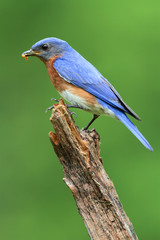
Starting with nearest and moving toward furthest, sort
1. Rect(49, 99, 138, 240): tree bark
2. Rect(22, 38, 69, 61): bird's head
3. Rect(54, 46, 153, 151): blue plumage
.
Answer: Rect(49, 99, 138, 240): tree bark → Rect(54, 46, 153, 151): blue plumage → Rect(22, 38, 69, 61): bird's head

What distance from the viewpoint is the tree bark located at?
5.70 metres

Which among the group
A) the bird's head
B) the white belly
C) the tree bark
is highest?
the bird's head

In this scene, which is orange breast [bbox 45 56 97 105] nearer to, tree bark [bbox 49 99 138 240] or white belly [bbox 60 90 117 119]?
white belly [bbox 60 90 117 119]

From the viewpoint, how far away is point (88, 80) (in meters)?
7.13

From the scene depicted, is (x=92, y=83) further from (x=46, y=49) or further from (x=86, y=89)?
(x=46, y=49)

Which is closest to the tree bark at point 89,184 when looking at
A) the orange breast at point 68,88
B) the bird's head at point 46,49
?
the orange breast at point 68,88

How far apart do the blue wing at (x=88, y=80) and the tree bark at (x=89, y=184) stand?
43.7 inches

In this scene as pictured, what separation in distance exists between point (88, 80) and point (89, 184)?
1.75 metres

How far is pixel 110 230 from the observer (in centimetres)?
568

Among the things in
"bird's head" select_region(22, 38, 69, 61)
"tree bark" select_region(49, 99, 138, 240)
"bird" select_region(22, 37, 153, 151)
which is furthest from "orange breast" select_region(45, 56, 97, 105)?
"tree bark" select_region(49, 99, 138, 240)

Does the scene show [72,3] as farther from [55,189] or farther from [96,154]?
[96,154]

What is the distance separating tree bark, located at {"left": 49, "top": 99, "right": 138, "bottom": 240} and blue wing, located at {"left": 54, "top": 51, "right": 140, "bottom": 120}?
43.7 inches

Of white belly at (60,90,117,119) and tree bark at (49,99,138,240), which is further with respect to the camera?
white belly at (60,90,117,119)

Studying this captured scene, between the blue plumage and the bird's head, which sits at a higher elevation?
the bird's head
